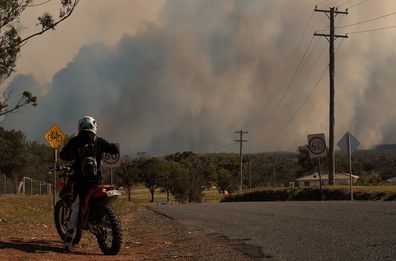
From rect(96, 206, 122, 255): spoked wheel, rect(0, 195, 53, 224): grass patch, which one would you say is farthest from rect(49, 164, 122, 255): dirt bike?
rect(0, 195, 53, 224): grass patch

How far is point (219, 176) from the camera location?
358 ft

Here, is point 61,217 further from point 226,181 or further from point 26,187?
point 226,181

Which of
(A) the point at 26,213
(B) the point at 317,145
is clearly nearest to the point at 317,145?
(B) the point at 317,145

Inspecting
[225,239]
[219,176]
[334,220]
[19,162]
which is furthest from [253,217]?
[219,176]

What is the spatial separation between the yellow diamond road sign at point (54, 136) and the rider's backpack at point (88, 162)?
984cm

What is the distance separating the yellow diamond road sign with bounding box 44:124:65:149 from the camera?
1784cm

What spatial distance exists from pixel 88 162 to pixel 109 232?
1.04 metres

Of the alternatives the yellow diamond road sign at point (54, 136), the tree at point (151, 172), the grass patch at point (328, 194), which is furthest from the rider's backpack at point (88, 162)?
the tree at point (151, 172)

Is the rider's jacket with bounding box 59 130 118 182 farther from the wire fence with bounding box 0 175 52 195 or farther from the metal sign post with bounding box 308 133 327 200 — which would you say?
the wire fence with bounding box 0 175 52 195

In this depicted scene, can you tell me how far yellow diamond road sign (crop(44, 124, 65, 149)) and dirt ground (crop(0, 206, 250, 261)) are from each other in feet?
17.9

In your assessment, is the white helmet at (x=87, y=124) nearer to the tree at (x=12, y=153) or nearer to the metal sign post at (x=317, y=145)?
the metal sign post at (x=317, y=145)

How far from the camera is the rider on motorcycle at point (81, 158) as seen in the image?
8375 millimetres

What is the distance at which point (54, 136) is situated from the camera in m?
18.0

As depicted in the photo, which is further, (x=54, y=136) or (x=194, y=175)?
(x=194, y=175)
